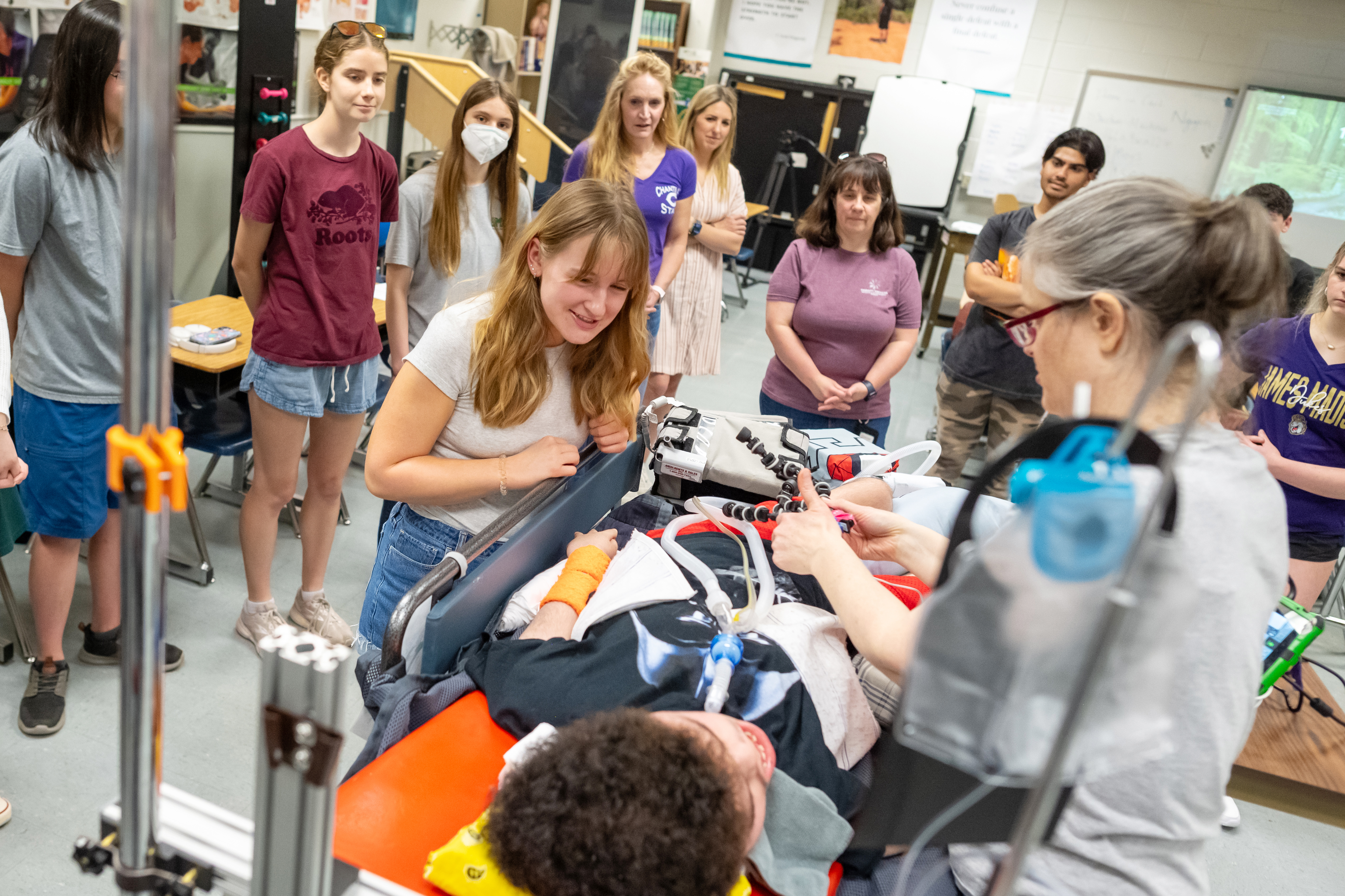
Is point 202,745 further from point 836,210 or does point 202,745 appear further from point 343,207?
point 836,210

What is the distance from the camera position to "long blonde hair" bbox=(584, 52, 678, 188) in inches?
127

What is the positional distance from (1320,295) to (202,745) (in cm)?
322

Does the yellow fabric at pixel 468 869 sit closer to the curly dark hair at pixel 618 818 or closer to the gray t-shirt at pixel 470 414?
the curly dark hair at pixel 618 818

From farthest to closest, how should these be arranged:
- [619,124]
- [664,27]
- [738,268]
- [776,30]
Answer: [738,268] → [776,30] → [664,27] → [619,124]

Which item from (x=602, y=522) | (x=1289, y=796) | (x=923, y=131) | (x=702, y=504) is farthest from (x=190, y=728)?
(x=923, y=131)

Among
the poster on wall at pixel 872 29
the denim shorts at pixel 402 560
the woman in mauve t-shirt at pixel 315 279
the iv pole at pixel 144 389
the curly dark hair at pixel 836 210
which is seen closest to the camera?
the iv pole at pixel 144 389

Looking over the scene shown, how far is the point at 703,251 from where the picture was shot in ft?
11.9

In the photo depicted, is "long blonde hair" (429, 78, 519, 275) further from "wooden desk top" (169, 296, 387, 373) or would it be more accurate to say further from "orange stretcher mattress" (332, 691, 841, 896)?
"orange stretcher mattress" (332, 691, 841, 896)

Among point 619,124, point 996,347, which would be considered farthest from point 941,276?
point 619,124

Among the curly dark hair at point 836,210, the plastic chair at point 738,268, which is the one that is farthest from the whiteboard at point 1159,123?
the curly dark hair at point 836,210

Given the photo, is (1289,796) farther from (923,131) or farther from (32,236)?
(923,131)

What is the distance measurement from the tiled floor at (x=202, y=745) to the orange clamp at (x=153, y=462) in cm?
110

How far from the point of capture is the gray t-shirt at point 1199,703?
2.68 feet

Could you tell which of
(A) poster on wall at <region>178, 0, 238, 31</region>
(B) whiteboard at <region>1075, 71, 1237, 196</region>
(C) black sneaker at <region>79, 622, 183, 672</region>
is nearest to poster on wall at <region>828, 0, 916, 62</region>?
(B) whiteboard at <region>1075, 71, 1237, 196</region>
